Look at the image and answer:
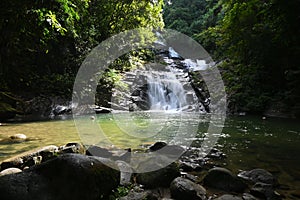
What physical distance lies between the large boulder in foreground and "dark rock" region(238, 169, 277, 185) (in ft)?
7.44

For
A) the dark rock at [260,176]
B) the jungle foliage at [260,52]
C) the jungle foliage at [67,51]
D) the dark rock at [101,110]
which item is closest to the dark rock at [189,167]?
the dark rock at [260,176]

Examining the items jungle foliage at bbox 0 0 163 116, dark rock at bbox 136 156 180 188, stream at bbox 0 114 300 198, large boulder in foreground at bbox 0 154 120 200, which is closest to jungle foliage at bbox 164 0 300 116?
stream at bbox 0 114 300 198

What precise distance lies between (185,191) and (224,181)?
30.9 inches

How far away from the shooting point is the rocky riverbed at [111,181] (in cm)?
254

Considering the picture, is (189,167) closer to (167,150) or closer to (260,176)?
(167,150)

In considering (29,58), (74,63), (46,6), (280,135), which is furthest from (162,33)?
(46,6)

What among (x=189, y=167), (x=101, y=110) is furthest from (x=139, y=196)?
(x=101, y=110)

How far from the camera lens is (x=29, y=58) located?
1523 cm

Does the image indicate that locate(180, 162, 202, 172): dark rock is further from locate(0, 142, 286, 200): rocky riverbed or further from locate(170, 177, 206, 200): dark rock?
locate(170, 177, 206, 200): dark rock

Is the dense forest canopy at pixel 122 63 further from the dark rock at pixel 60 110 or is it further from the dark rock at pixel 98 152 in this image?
the dark rock at pixel 98 152

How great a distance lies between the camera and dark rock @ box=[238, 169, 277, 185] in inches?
146

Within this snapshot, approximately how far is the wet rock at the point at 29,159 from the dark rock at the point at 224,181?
2698 millimetres

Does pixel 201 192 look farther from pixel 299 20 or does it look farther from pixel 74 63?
pixel 74 63

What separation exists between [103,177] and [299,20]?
17.4 ft
